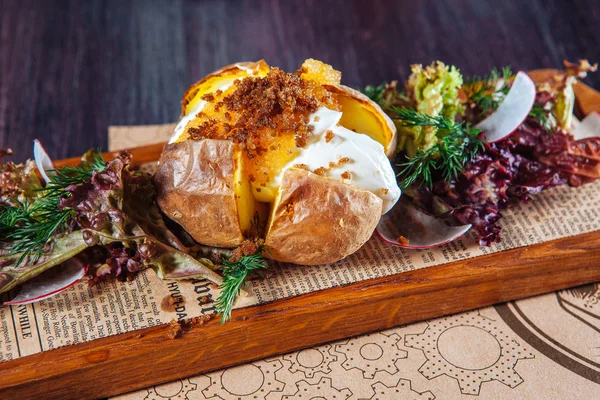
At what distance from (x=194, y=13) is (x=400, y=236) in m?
2.14

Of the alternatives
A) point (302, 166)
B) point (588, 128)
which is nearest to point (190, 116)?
point (302, 166)

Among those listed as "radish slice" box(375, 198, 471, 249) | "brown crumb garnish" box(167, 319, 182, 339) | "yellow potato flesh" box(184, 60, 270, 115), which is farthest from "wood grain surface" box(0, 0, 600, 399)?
"brown crumb garnish" box(167, 319, 182, 339)

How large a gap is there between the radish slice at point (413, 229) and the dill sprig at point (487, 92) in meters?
0.45

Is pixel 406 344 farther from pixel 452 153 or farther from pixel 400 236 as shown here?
pixel 452 153

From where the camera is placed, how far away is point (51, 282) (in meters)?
1.88

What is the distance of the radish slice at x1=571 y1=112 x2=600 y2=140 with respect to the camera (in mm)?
2502

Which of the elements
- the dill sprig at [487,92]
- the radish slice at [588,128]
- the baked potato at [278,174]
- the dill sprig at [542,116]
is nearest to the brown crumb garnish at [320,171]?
the baked potato at [278,174]

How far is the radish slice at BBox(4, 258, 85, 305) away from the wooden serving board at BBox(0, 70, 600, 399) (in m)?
0.17

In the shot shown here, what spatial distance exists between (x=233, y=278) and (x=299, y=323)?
0.68ft

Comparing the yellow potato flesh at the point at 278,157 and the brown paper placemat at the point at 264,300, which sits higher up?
the yellow potato flesh at the point at 278,157

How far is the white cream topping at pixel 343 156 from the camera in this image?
1.84 meters

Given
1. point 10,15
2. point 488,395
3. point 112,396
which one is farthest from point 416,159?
point 10,15

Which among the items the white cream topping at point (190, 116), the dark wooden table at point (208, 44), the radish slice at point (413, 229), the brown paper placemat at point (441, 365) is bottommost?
the dark wooden table at point (208, 44)

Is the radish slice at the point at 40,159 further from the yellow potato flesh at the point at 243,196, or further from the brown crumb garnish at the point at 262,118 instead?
the yellow potato flesh at the point at 243,196
